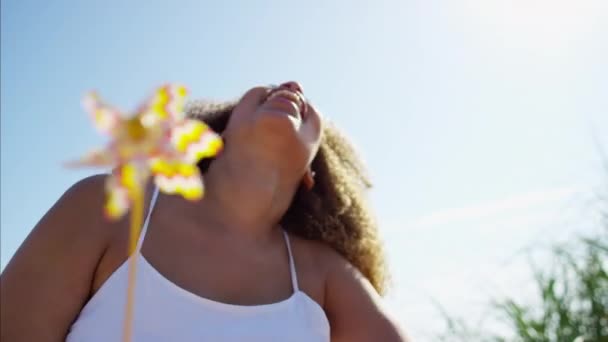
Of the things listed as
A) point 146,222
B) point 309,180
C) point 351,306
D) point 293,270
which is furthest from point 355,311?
point 146,222

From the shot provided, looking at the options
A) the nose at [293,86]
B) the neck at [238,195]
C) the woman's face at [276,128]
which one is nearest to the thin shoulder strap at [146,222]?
the neck at [238,195]

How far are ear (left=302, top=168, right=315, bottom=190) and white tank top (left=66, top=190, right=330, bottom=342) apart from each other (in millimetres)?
534

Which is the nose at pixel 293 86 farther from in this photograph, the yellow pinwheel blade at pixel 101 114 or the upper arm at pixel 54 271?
the yellow pinwheel blade at pixel 101 114

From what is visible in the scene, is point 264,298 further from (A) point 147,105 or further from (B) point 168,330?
(A) point 147,105

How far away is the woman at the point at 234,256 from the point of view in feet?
4.34

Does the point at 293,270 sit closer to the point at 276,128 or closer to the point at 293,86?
the point at 276,128

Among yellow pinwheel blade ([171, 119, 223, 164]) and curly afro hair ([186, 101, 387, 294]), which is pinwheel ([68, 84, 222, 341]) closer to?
yellow pinwheel blade ([171, 119, 223, 164])

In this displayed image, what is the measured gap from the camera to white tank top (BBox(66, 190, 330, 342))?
133cm

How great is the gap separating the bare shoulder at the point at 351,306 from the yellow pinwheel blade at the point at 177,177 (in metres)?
1.39

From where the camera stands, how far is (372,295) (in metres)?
1.79

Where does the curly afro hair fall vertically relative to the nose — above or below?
below

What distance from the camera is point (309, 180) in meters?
2.05

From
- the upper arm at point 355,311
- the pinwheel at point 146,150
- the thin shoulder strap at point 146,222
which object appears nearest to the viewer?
the pinwheel at point 146,150

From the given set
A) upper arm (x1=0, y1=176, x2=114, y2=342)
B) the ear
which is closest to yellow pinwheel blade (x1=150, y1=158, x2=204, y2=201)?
upper arm (x1=0, y1=176, x2=114, y2=342)
